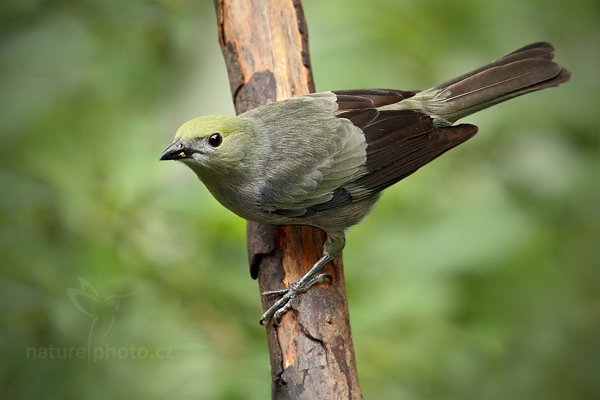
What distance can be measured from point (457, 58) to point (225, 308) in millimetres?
2658

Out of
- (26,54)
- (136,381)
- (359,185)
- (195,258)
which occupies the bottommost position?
(136,381)

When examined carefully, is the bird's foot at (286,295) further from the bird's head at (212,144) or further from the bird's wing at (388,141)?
the bird's head at (212,144)

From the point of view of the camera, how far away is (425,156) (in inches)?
165

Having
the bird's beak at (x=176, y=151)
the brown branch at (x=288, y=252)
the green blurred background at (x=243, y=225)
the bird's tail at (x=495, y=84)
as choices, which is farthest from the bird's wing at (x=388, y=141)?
the bird's beak at (x=176, y=151)

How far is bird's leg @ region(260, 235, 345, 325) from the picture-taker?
362 cm

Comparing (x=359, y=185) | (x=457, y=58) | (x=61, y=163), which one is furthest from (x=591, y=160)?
(x=61, y=163)

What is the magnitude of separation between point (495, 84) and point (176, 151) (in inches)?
74.8

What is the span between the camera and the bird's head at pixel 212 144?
384cm

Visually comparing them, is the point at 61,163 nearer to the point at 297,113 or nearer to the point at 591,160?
the point at 297,113

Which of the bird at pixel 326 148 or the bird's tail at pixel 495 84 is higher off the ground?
the bird's tail at pixel 495 84

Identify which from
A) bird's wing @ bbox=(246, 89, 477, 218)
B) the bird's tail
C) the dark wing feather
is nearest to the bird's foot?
bird's wing @ bbox=(246, 89, 477, 218)

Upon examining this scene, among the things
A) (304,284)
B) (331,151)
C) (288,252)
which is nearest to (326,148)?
(331,151)

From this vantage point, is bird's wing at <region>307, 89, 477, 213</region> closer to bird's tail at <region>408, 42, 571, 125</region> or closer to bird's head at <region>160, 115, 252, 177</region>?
bird's tail at <region>408, 42, 571, 125</region>

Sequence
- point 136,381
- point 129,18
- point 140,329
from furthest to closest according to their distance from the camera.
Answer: point 129,18, point 136,381, point 140,329
